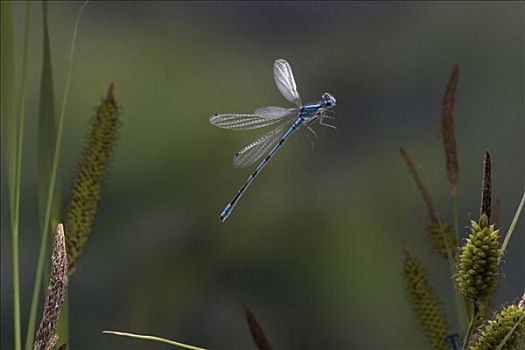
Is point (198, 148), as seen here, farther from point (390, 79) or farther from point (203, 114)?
point (390, 79)

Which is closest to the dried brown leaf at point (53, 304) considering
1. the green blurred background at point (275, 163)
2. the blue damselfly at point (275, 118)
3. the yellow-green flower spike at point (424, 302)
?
the blue damselfly at point (275, 118)

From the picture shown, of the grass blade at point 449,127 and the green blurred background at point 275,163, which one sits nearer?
the grass blade at point 449,127

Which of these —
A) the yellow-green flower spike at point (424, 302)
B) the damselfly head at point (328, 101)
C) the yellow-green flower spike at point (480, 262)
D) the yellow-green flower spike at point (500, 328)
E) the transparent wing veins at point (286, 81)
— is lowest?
the yellow-green flower spike at point (424, 302)

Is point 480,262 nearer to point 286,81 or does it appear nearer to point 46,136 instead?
point 286,81

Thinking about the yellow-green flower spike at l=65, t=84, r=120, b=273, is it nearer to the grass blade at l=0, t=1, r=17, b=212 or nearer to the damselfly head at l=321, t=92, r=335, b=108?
the grass blade at l=0, t=1, r=17, b=212

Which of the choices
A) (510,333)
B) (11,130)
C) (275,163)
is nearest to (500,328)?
(510,333)

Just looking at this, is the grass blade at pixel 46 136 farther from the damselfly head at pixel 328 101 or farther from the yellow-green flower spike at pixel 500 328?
the yellow-green flower spike at pixel 500 328
